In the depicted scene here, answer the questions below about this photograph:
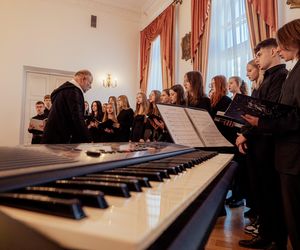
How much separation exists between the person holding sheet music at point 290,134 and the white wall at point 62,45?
19.6ft

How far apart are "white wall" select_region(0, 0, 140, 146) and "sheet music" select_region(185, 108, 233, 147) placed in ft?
17.4

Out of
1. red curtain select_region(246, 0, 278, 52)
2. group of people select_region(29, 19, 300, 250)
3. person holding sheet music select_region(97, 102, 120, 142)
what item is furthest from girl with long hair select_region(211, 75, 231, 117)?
person holding sheet music select_region(97, 102, 120, 142)

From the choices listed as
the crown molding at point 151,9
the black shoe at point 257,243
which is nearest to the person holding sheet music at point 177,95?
the black shoe at point 257,243

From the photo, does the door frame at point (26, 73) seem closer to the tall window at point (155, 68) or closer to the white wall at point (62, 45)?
the white wall at point (62, 45)

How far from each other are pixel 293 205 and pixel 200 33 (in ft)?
14.1

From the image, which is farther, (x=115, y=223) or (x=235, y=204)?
(x=235, y=204)

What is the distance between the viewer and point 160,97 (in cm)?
382

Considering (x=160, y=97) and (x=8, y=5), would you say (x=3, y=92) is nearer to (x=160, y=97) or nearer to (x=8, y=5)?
(x=8, y=5)

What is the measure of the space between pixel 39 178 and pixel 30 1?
7.39 metres

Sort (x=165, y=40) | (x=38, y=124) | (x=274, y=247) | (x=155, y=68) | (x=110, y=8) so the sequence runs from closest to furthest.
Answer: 1. (x=274, y=247)
2. (x=38, y=124)
3. (x=165, y=40)
4. (x=155, y=68)
5. (x=110, y=8)

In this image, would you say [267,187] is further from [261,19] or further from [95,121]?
[95,121]

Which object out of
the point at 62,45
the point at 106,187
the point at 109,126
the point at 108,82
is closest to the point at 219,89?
the point at 109,126

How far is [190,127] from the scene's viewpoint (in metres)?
1.92

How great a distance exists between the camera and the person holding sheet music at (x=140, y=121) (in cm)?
369
